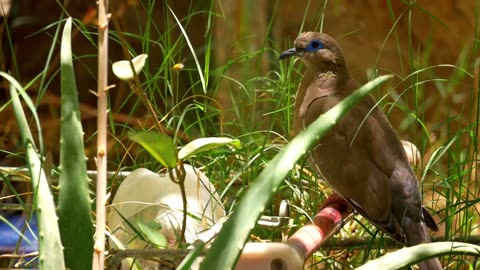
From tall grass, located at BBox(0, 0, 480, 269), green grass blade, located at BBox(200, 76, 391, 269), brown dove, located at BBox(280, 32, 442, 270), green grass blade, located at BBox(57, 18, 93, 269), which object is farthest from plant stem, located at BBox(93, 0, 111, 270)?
brown dove, located at BBox(280, 32, 442, 270)

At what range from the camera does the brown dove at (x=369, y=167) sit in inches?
83.9


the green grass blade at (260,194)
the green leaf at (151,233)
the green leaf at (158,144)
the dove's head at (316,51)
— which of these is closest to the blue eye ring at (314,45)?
the dove's head at (316,51)

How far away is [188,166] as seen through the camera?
2117mm

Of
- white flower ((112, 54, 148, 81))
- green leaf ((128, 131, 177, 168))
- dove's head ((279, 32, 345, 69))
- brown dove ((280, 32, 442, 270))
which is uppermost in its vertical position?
dove's head ((279, 32, 345, 69))

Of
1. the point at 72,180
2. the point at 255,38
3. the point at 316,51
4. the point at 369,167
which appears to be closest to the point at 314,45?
the point at 316,51

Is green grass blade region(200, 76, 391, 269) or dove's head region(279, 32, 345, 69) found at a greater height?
dove's head region(279, 32, 345, 69)

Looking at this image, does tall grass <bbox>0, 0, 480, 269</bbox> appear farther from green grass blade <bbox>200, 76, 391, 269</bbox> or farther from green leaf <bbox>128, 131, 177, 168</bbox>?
green grass blade <bbox>200, 76, 391, 269</bbox>

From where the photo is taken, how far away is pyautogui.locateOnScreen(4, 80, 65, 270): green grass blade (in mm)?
1180

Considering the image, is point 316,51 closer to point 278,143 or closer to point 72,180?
point 278,143

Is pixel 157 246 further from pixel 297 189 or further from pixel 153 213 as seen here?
pixel 297 189

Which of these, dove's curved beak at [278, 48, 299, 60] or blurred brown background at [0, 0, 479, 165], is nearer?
dove's curved beak at [278, 48, 299, 60]

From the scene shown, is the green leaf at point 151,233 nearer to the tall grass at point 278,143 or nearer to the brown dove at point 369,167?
the tall grass at point 278,143

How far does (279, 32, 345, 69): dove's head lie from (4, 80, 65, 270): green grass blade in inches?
52.0

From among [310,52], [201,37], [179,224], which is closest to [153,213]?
[179,224]
